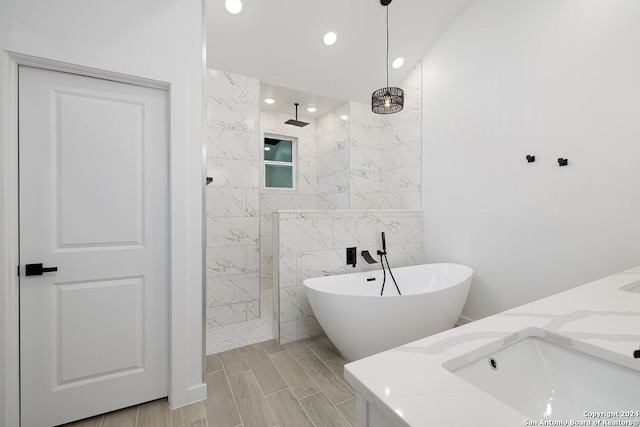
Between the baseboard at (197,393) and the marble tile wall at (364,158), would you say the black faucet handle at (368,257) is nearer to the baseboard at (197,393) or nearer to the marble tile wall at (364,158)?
the marble tile wall at (364,158)

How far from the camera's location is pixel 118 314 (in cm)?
165

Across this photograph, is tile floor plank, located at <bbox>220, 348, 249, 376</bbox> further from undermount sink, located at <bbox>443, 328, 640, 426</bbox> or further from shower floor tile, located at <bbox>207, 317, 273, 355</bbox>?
undermount sink, located at <bbox>443, 328, 640, 426</bbox>

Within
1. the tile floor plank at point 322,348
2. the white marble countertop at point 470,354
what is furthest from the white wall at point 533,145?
the tile floor plank at point 322,348

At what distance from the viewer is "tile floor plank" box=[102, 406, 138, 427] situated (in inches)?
62.0

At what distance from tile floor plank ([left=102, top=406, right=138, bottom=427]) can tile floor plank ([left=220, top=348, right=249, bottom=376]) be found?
0.60m

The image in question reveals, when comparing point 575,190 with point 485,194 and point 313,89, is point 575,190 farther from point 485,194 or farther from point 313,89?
point 313,89

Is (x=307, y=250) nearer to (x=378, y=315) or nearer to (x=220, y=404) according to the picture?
(x=378, y=315)

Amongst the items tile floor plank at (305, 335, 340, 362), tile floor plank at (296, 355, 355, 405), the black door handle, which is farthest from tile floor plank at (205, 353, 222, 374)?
the black door handle

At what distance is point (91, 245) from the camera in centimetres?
160

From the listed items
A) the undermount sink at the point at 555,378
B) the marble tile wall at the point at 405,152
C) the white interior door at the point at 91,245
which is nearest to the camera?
the undermount sink at the point at 555,378

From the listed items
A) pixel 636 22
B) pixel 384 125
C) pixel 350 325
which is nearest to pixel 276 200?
pixel 384 125

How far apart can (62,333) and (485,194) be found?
136 inches

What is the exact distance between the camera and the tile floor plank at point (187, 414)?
1.59 metres

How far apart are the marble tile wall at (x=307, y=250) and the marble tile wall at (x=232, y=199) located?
2.30ft
